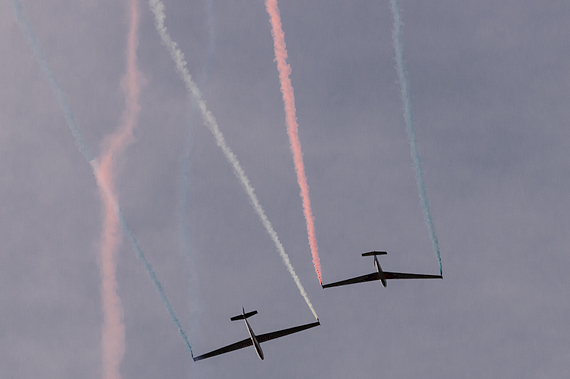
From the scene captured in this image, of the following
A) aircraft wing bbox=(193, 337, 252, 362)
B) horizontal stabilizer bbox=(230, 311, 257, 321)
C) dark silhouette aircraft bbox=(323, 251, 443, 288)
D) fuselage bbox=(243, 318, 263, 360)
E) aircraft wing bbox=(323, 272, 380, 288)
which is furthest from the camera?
aircraft wing bbox=(323, 272, 380, 288)

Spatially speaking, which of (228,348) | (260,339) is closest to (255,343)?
(260,339)

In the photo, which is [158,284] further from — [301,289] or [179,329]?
[301,289]

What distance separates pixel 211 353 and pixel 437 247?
1103 inches

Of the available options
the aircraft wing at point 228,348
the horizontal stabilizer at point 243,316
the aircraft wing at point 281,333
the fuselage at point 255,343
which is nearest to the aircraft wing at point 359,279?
the aircraft wing at point 281,333

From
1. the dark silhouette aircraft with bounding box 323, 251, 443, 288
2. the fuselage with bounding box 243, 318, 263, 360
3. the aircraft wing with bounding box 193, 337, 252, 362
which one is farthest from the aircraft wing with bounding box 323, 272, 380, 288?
the fuselage with bounding box 243, 318, 263, 360

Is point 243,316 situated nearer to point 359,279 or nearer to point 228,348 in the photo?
point 228,348

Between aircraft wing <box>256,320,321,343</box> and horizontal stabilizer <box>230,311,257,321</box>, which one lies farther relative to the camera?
aircraft wing <box>256,320,321,343</box>

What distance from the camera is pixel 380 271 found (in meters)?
74.5

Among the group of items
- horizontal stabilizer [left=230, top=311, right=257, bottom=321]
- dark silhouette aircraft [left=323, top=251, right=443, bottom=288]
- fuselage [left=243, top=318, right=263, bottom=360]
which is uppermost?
dark silhouette aircraft [left=323, top=251, right=443, bottom=288]

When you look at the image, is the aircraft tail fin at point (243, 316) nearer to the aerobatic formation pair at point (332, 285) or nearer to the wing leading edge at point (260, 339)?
the aerobatic formation pair at point (332, 285)

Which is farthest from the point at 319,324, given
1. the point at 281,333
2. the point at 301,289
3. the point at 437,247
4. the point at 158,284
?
the point at 158,284

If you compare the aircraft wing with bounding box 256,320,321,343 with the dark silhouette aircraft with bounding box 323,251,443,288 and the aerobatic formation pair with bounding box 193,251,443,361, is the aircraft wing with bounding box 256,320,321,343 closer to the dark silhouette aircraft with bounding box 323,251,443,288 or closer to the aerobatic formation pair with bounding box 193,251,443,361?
the aerobatic formation pair with bounding box 193,251,443,361

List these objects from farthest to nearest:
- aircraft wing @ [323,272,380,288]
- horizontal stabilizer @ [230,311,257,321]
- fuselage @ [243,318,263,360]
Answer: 1. aircraft wing @ [323,272,380,288]
2. fuselage @ [243,318,263,360]
3. horizontal stabilizer @ [230,311,257,321]

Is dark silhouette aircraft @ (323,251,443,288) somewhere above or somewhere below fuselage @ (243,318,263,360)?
above
